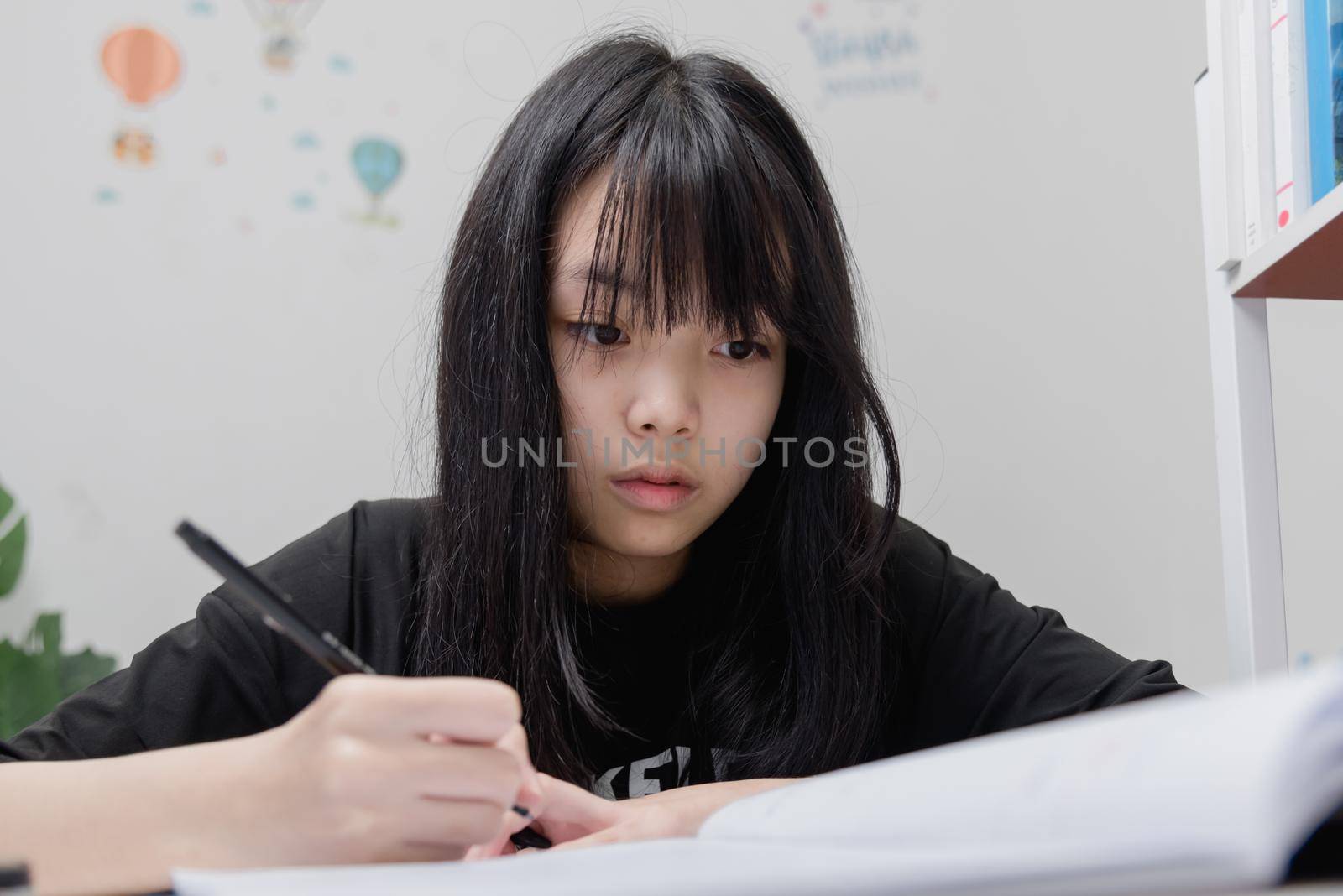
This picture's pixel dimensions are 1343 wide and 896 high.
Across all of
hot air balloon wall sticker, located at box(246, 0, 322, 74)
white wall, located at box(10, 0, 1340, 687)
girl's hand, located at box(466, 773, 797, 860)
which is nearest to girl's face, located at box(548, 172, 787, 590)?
girl's hand, located at box(466, 773, 797, 860)

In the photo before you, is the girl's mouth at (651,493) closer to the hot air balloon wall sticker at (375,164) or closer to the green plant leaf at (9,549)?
the hot air balloon wall sticker at (375,164)

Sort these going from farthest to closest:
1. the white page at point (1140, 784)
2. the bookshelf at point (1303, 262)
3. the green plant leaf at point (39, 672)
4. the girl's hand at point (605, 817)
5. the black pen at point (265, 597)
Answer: the green plant leaf at point (39, 672) < the bookshelf at point (1303, 262) < the girl's hand at point (605, 817) < the black pen at point (265, 597) < the white page at point (1140, 784)

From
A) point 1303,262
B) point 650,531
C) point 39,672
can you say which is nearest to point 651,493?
point 650,531

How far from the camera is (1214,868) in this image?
26 cm

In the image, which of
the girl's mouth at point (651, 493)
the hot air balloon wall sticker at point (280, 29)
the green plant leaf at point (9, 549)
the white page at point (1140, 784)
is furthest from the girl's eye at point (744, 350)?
A: the green plant leaf at point (9, 549)

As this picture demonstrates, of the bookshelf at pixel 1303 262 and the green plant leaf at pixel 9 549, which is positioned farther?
the green plant leaf at pixel 9 549

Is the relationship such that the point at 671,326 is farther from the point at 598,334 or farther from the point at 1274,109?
the point at 1274,109

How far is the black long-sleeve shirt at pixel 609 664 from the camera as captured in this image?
799mm

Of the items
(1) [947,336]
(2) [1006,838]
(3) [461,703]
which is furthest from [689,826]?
(1) [947,336]

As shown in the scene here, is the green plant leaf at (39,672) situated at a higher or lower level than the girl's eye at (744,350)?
lower

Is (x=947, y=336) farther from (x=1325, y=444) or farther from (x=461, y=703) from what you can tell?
(x=461, y=703)

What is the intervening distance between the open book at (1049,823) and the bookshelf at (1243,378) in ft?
1.92

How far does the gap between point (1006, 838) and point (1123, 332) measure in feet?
3.92

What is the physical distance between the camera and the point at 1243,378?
893 mm
